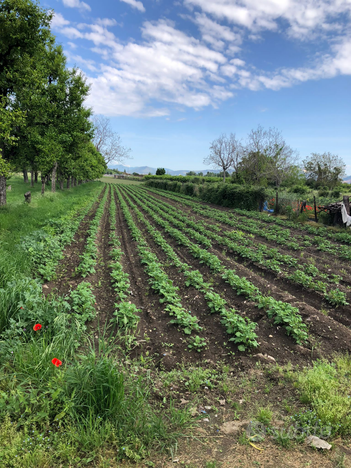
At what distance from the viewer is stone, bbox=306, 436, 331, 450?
2.57m

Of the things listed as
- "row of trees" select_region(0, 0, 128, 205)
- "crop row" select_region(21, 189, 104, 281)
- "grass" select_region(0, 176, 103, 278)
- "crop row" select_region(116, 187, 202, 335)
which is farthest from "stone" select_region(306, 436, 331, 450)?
"row of trees" select_region(0, 0, 128, 205)

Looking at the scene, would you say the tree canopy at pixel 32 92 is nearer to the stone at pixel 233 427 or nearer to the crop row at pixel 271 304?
the crop row at pixel 271 304

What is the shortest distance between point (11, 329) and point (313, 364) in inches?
192

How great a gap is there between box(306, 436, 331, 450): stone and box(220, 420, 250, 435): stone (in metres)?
0.65

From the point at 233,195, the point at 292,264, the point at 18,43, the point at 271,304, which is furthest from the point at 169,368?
the point at 233,195

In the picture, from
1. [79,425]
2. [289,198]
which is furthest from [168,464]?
[289,198]

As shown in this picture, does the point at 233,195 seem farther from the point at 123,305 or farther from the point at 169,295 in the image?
the point at 123,305

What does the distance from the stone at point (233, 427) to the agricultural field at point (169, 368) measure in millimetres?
18

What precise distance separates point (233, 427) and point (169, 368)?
1307 mm

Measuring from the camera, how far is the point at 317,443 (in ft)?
8.59

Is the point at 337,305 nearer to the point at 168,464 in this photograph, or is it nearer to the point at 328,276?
the point at 328,276

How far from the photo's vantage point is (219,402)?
3.37 meters

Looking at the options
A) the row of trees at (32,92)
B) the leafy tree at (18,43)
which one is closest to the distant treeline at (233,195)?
the row of trees at (32,92)

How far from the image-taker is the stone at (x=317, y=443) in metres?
2.57
